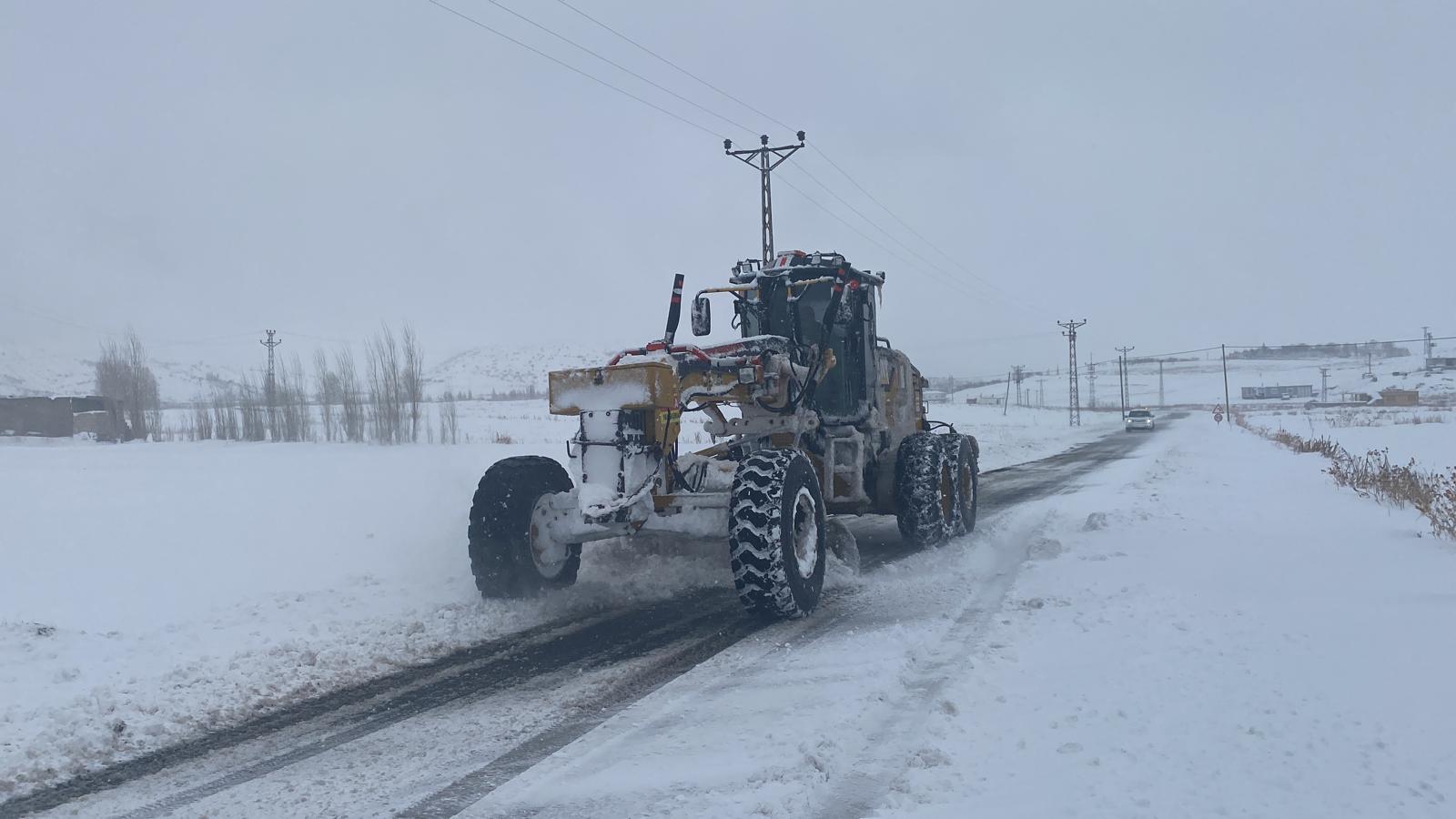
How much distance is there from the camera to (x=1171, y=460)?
21.8 m

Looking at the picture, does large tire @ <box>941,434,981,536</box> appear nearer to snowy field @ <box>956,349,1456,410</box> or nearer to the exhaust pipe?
the exhaust pipe

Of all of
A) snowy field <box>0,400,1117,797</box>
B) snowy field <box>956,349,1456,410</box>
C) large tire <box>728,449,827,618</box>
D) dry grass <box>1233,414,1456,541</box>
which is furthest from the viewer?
snowy field <box>956,349,1456,410</box>

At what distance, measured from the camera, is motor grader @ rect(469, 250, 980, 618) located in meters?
6.48

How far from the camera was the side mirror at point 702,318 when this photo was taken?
853 cm

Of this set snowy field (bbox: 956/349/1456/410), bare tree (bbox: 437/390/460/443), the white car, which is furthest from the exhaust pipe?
snowy field (bbox: 956/349/1456/410)

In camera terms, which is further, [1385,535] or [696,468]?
[1385,535]

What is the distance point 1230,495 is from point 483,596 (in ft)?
36.1

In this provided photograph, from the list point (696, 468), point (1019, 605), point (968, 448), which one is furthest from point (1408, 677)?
point (968, 448)

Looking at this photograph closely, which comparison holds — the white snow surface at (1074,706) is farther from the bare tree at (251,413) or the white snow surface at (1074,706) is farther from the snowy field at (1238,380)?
the snowy field at (1238,380)

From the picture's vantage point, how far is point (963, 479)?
11.0m

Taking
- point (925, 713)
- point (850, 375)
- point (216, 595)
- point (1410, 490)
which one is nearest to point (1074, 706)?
point (925, 713)

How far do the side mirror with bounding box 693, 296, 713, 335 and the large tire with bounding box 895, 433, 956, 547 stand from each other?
2.63 m

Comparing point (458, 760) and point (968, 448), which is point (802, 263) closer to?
point (968, 448)

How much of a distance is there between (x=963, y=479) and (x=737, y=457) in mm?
3943
